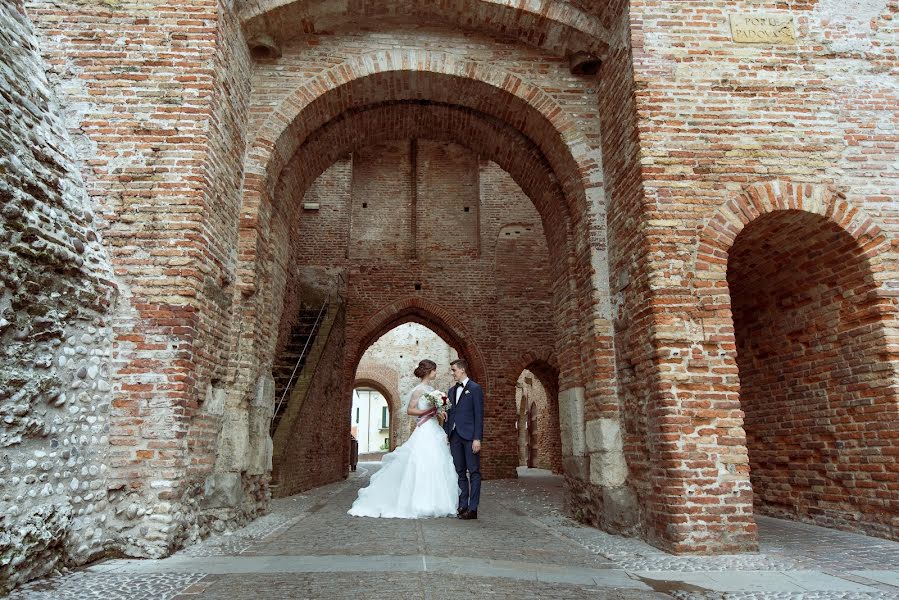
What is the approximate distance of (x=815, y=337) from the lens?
5512mm

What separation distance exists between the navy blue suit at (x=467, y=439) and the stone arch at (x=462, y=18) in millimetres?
3792

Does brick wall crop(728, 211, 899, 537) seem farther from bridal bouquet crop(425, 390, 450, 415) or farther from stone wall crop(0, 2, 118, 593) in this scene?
stone wall crop(0, 2, 118, 593)

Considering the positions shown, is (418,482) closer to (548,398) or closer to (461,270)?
(461,270)

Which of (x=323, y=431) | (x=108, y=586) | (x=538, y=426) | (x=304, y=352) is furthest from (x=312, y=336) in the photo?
(x=538, y=426)

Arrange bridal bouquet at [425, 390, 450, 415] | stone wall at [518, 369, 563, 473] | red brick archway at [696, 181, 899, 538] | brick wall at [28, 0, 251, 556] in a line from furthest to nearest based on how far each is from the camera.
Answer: stone wall at [518, 369, 563, 473] < bridal bouquet at [425, 390, 450, 415] < red brick archway at [696, 181, 899, 538] < brick wall at [28, 0, 251, 556]

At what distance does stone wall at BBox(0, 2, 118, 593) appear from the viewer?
3279 millimetres

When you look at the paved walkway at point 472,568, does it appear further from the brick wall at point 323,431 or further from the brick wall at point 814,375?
the brick wall at point 323,431

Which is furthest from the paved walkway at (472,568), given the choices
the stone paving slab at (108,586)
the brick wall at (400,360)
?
the brick wall at (400,360)

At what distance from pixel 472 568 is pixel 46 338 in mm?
3099

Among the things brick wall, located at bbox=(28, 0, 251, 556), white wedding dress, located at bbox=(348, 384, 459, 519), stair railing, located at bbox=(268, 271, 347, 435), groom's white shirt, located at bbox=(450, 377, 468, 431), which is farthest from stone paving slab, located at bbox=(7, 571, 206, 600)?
stair railing, located at bbox=(268, 271, 347, 435)

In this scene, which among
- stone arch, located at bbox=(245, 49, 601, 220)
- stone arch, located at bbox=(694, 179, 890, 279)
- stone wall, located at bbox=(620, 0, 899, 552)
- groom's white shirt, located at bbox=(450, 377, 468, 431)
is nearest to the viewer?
stone wall, located at bbox=(620, 0, 899, 552)

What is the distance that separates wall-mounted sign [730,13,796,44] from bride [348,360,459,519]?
4.45m

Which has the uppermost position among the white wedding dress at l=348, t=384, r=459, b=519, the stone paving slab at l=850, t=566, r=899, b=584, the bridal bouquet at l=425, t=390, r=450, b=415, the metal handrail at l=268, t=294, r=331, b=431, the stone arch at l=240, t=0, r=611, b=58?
the stone arch at l=240, t=0, r=611, b=58

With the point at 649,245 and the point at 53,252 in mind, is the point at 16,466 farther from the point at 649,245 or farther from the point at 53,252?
the point at 649,245
